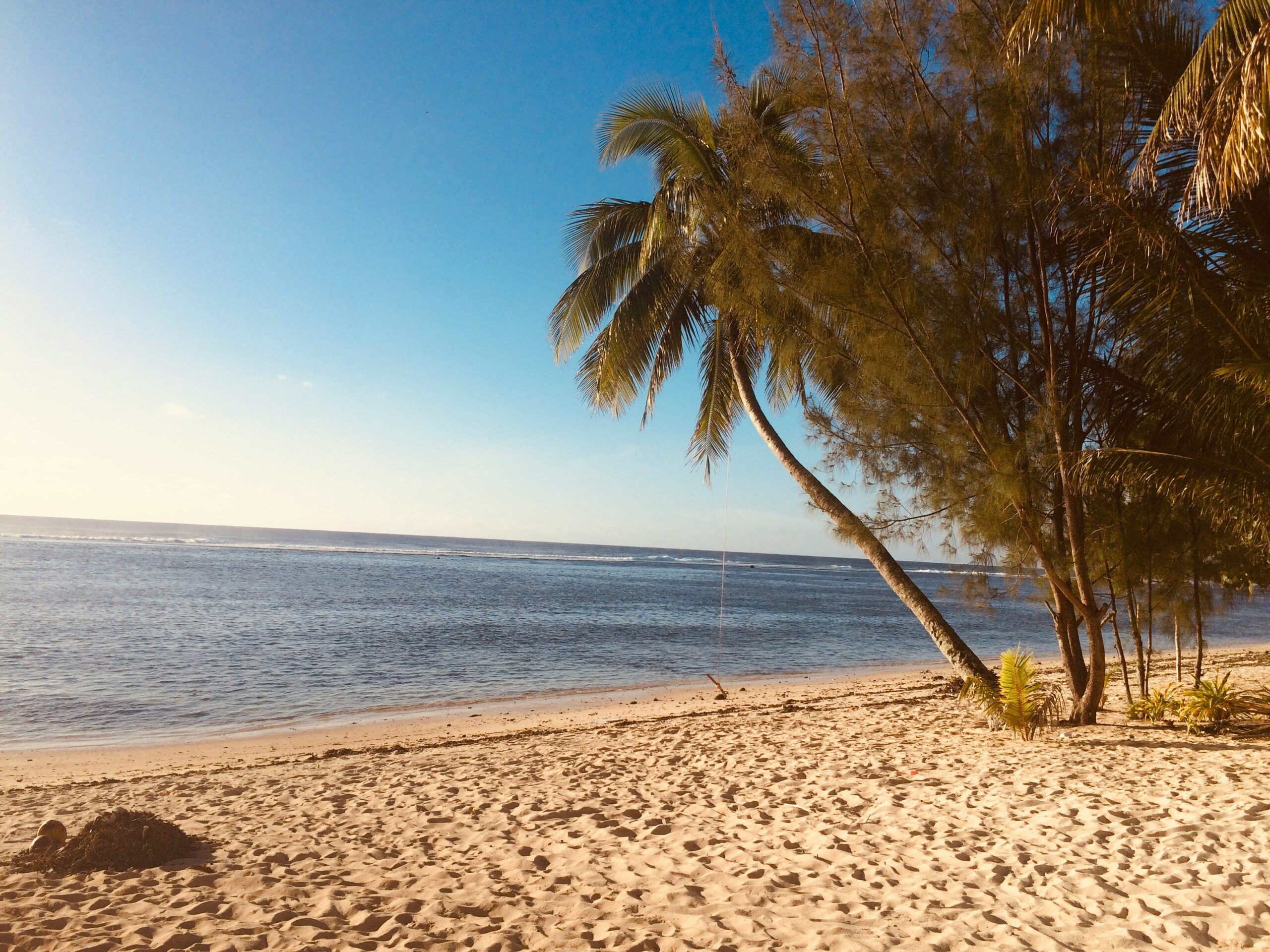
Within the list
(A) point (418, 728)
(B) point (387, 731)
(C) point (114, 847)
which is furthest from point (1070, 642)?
(B) point (387, 731)

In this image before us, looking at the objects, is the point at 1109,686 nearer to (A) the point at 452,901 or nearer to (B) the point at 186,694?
(A) the point at 452,901

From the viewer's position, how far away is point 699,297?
11.8m

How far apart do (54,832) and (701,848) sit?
4185 millimetres

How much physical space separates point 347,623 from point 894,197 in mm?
22386

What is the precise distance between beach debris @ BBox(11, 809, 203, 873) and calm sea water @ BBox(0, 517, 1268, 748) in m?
7.18

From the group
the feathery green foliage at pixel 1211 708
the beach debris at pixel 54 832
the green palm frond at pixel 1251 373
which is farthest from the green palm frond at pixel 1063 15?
the beach debris at pixel 54 832

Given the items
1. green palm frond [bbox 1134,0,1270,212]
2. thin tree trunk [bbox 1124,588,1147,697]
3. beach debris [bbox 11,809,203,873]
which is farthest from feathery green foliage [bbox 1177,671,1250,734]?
beach debris [bbox 11,809,203,873]

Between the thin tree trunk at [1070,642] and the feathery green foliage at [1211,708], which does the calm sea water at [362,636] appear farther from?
the feathery green foliage at [1211,708]

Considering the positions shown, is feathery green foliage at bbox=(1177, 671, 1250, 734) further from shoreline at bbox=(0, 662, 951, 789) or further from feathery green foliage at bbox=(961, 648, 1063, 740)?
shoreline at bbox=(0, 662, 951, 789)

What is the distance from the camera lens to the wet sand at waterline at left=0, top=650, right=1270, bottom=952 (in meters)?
3.49

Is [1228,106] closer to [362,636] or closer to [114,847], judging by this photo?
[114,847]

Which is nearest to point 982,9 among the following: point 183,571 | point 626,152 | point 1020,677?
point 626,152

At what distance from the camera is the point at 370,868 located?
14.7 feet

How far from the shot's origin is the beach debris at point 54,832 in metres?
4.74
